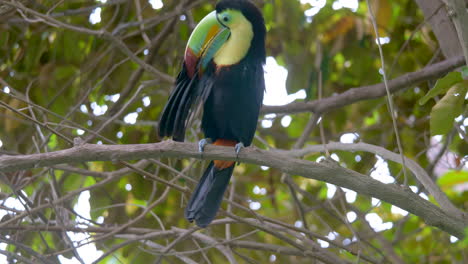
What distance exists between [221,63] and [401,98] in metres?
1.20

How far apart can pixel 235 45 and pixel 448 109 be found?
83cm

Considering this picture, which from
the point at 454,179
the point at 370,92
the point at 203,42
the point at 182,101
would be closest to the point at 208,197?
the point at 182,101

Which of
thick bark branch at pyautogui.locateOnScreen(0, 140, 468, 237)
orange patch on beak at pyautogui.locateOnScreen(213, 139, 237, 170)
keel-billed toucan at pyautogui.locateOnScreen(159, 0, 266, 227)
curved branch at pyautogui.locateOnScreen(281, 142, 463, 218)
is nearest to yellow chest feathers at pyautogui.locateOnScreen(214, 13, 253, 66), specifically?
keel-billed toucan at pyautogui.locateOnScreen(159, 0, 266, 227)

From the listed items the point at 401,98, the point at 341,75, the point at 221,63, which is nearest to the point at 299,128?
the point at 341,75

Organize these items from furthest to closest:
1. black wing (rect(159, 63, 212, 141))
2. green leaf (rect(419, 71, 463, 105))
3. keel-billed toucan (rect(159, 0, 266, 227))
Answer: keel-billed toucan (rect(159, 0, 266, 227)), black wing (rect(159, 63, 212, 141)), green leaf (rect(419, 71, 463, 105))

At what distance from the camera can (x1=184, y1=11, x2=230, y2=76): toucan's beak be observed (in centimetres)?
221

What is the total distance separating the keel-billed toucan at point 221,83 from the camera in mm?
2146

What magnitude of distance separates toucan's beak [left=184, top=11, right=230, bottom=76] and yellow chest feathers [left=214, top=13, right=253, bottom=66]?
41mm

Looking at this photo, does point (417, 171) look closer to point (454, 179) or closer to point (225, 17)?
point (225, 17)

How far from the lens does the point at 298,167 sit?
5.24 ft

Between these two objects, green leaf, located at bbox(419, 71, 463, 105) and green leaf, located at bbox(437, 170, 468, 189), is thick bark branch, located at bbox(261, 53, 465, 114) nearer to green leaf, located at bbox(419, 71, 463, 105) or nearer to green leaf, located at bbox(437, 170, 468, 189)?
green leaf, located at bbox(419, 71, 463, 105)

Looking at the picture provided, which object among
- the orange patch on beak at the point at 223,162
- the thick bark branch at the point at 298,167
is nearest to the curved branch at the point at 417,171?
the thick bark branch at the point at 298,167

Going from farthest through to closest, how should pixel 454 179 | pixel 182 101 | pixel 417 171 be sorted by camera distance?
pixel 182 101 → pixel 417 171 → pixel 454 179

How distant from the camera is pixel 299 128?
3373mm
